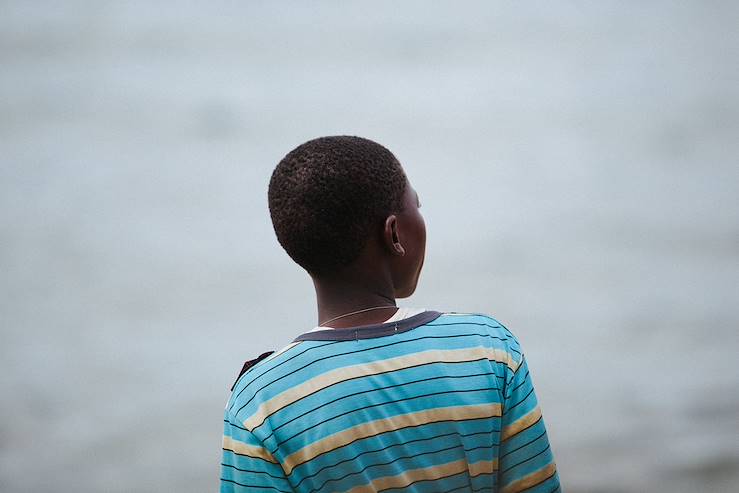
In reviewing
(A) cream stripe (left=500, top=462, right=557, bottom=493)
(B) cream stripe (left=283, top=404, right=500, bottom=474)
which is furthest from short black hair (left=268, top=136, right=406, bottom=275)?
(A) cream stripe (left=500, top=462, right=557, bottom=493)

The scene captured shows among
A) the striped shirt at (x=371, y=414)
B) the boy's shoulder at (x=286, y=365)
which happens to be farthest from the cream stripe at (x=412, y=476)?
the boy's shoulder at (x=286, y=365)

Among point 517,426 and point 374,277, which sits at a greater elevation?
point 374,277

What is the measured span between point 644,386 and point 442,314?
166cm

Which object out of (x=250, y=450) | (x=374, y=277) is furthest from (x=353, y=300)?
(x=250, y=450)

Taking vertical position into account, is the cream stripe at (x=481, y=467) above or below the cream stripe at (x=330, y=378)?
below

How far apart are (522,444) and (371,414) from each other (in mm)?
160

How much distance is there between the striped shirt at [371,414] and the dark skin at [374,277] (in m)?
0.02

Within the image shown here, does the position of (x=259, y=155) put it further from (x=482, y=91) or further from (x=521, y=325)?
(x=521, y=325)

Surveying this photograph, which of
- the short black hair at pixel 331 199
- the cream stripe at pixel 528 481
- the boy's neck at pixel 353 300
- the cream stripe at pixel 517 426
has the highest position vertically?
the short black hair at pixel 331 199

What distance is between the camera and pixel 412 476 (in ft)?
2.09

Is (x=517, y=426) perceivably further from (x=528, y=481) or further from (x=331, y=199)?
(x=331, y=199)

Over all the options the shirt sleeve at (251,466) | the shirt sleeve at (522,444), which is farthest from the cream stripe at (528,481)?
the shirt sleeve at (251,466)

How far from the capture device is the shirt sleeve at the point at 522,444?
68 cm

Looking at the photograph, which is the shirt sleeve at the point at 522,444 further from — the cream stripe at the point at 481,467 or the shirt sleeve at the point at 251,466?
the shirt sleeve at the point at 251,466
